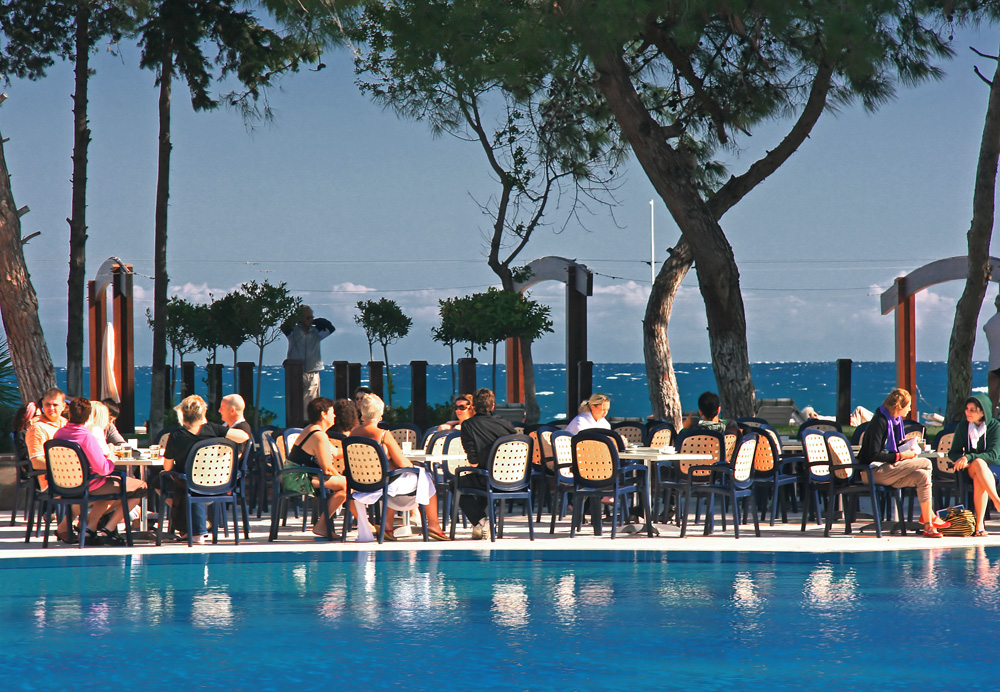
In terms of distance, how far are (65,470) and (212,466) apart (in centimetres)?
107

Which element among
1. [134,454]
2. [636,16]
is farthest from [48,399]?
[636,16]

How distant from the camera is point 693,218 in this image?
14156 mm

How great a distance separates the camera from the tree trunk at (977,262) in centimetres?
1456

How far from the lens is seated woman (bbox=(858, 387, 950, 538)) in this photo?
9.55 m

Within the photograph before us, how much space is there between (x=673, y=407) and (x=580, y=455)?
6988 mm

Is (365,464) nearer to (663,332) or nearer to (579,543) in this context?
(579,543)

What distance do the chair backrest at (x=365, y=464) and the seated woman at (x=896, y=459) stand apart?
3883 millimetres

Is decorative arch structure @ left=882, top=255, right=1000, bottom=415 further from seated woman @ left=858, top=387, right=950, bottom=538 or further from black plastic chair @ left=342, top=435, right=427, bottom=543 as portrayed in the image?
black plastic chair @ left=342, top=435, right=427, bottom=543

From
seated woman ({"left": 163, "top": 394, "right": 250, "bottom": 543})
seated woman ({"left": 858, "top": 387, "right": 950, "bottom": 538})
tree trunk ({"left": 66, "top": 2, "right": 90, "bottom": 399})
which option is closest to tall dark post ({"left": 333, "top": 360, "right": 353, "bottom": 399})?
tree trunk ({"left": 66, "top": 2, "right": 90, "bottom": 399})

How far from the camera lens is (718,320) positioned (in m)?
14.5

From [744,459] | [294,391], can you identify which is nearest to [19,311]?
[294,391]

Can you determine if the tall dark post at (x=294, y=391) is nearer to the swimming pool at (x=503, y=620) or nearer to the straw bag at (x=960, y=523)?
the swimming pool at (x=503, y=620)

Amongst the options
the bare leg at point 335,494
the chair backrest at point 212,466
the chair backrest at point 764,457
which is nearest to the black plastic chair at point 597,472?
the chair backrest at point 764,457

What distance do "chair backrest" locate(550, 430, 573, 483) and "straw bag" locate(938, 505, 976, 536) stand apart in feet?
9.90
